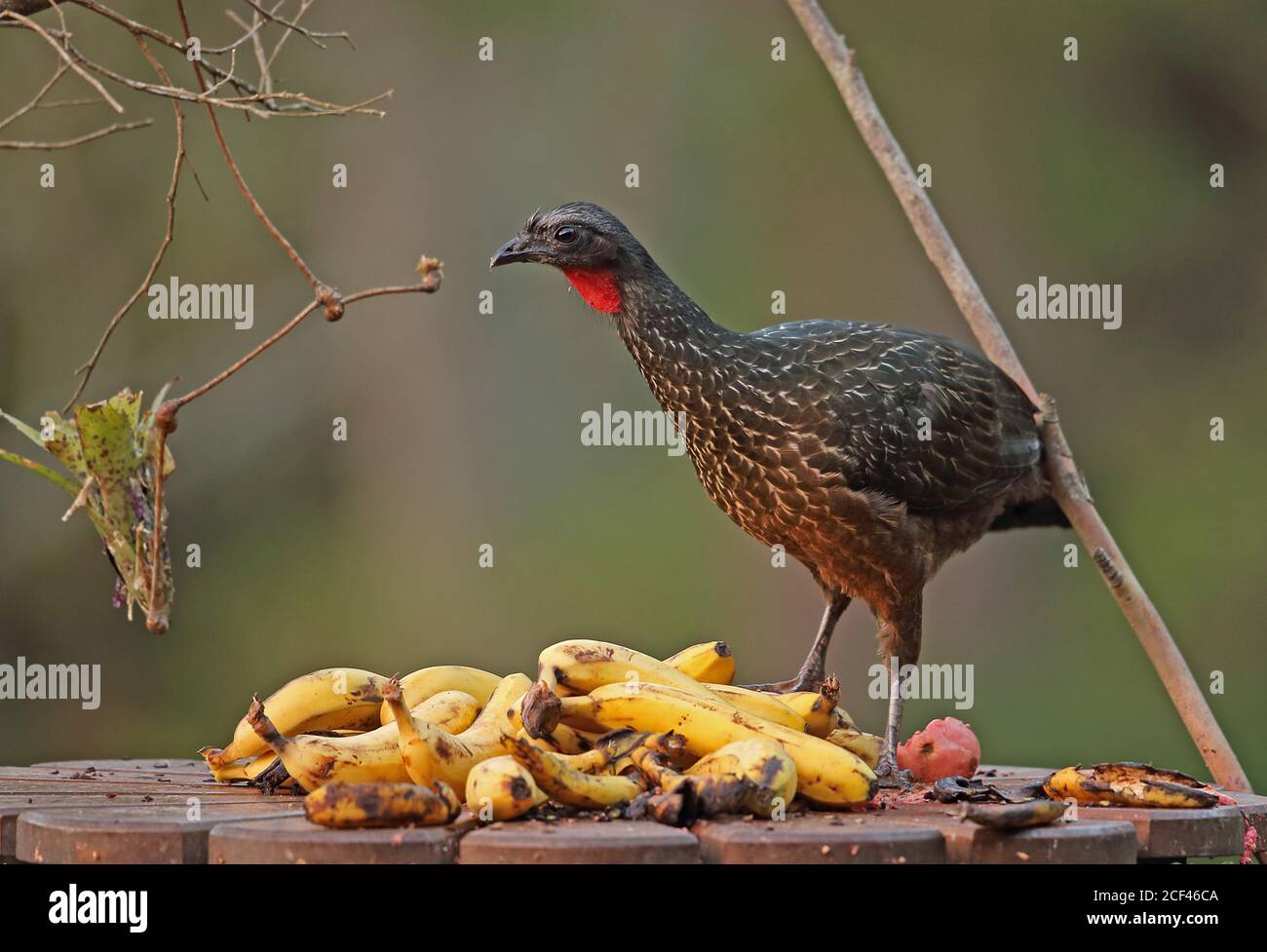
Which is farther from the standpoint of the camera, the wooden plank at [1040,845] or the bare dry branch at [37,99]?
the bare dry branch at [37,99]

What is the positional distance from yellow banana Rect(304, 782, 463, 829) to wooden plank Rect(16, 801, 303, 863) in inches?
6.2

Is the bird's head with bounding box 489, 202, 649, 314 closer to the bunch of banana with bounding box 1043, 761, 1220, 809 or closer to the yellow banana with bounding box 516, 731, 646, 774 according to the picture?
the yellow banana with bounding box 516, 731, 646, 774

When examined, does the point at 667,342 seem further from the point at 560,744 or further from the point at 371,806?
the point at 371,806

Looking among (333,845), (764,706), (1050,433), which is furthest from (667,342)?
(333,845)

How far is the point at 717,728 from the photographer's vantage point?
2311mm

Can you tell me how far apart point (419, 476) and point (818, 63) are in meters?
2.74

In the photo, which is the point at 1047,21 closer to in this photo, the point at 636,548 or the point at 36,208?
the point at 636,548

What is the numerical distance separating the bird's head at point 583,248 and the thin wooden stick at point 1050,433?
0.63 m

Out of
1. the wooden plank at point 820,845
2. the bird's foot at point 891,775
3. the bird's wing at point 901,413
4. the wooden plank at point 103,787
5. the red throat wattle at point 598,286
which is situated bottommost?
the bird's foot at point 891,775

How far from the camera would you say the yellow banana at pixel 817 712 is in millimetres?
2600

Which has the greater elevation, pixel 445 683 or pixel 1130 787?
pixel 445 683

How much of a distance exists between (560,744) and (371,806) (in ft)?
1.78

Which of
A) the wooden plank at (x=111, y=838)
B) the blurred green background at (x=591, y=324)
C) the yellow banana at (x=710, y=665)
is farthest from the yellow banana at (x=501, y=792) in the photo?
the blurred green background at (x=591, y=324)

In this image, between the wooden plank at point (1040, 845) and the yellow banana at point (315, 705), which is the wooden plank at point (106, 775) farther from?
the wooden plank at point (1040, 845)
